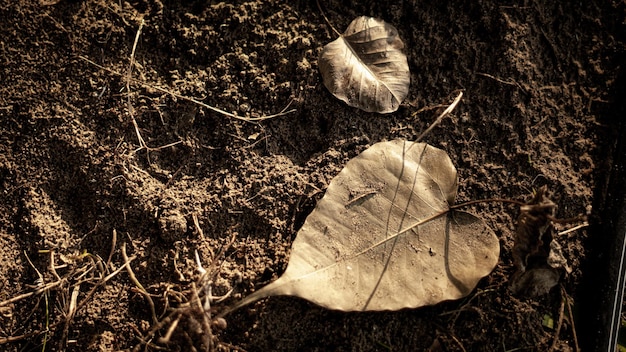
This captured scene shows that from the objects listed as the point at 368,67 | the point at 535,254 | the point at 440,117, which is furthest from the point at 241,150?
the point at 535,254

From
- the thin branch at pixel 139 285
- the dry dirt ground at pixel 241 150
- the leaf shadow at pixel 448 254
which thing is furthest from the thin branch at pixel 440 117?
the thin branch at pixel 139 285

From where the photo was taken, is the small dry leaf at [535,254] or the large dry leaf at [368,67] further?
the large dry leaf at [368,67]

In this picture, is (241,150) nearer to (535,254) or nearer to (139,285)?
(139,285)

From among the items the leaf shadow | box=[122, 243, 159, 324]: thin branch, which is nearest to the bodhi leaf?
the leaf shadow

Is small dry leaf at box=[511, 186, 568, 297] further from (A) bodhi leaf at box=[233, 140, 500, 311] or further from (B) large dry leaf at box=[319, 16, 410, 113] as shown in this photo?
(B) large dry leaf at box=[319, 16, 410, 113]

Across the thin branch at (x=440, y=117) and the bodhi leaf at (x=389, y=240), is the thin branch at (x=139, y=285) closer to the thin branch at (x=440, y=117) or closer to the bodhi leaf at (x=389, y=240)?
the bodhi leaf at (x=389, y=240)

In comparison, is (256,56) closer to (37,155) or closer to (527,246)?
(37,155)
